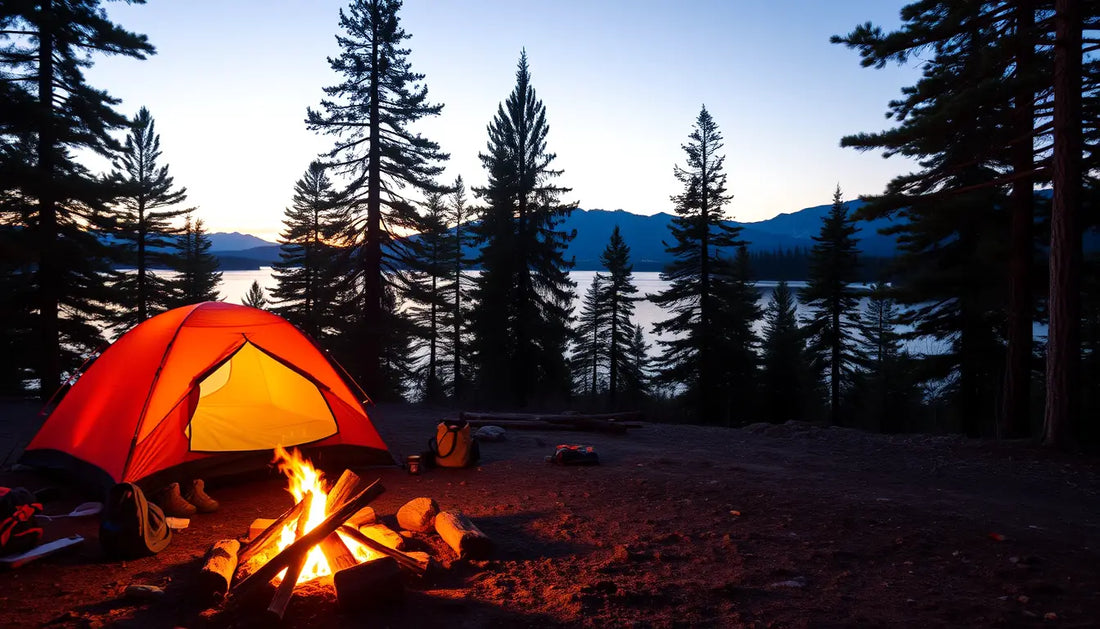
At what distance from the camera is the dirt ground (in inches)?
145

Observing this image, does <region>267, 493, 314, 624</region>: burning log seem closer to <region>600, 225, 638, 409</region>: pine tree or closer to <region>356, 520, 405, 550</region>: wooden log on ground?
<region>356, 520, 405, 550</region>: wooden log on ground

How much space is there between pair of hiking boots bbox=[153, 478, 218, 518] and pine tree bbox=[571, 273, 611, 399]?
1281 inches

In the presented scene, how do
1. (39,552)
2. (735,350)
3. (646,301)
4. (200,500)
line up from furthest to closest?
(646,301) → (735,350) → (200,500) → (39,552)

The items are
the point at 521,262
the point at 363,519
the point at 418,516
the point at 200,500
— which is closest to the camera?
the point at 363,519

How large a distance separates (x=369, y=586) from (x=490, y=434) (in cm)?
611

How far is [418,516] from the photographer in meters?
5.16

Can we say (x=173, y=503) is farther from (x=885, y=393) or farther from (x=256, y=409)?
(x=885, y=393)

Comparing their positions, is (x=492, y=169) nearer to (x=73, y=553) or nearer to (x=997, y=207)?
(x=997, y=207)

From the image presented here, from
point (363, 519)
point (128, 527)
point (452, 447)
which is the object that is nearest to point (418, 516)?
point (363, 519)

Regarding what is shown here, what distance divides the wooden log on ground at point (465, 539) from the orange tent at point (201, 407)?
296cm

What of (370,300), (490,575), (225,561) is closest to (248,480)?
(225,561)

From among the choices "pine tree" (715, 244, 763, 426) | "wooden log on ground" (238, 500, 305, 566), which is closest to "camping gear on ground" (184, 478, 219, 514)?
"wooden log on ground" (238, 500, 305, 566)

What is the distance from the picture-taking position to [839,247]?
2848 centimetres

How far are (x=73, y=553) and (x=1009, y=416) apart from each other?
1466 cm
